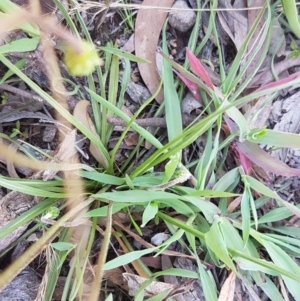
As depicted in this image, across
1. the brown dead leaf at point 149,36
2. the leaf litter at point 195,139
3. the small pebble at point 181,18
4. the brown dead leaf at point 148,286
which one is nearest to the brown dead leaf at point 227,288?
the leaf litter at point 195,139

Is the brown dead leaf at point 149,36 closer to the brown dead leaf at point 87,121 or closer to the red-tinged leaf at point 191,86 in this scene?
the red-tinged leaf at point 191,86

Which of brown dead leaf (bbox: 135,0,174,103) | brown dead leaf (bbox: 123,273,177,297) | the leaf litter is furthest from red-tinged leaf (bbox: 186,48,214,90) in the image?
brown dead leaf (bbox: 123,273,177,297)

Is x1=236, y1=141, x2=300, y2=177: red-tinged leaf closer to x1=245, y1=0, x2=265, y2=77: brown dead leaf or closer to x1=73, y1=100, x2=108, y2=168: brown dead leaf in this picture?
x1=245, y1=0, x2=265, y2=77: brown dead leaf

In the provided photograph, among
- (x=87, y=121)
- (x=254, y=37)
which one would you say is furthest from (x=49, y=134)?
(x=254, y=37)

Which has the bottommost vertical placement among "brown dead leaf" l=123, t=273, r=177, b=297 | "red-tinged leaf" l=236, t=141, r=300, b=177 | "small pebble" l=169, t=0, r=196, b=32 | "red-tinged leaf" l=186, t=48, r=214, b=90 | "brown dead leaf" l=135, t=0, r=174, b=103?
"brown dead leaf" l=123, t=273, r=177, b=297

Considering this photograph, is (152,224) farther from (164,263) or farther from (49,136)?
(49,136)

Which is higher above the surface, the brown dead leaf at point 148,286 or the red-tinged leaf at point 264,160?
the red-tinged leaf at point 264,160

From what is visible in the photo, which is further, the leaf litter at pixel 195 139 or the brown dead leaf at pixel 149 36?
the brown dead leaf at pixel 149 36

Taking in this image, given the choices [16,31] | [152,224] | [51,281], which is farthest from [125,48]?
[51,281]
